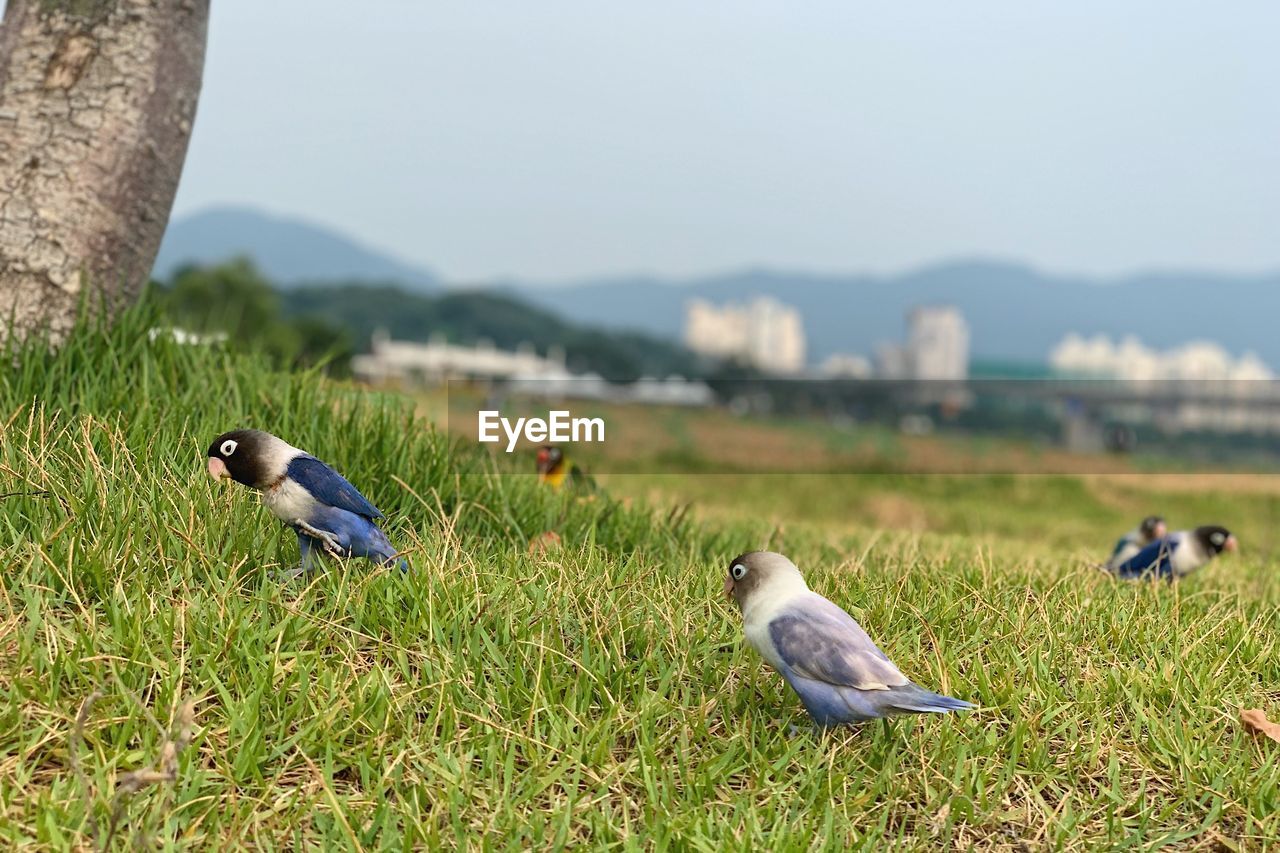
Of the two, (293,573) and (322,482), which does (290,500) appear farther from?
(293,573)

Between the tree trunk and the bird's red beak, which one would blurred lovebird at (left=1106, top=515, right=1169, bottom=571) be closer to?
the bird's red beak

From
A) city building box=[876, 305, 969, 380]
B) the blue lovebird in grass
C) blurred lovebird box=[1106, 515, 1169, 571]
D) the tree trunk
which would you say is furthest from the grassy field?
city building box=[876, 305, 969, 380]

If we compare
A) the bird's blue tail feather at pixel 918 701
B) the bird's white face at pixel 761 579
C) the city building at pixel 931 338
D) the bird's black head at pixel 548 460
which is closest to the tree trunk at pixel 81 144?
the bird's black head at pixel 548 460

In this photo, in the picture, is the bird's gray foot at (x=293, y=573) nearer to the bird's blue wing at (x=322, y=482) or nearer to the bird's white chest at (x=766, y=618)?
the bird's blue wing at (x=322, y=482)

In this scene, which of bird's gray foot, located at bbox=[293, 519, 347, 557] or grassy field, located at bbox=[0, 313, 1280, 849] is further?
bird's gray foot, located at bbox=[293, 519, 347, 557]

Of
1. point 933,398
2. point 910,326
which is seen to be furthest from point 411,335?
point 933,398

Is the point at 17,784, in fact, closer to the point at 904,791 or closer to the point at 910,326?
the point at 904,791
